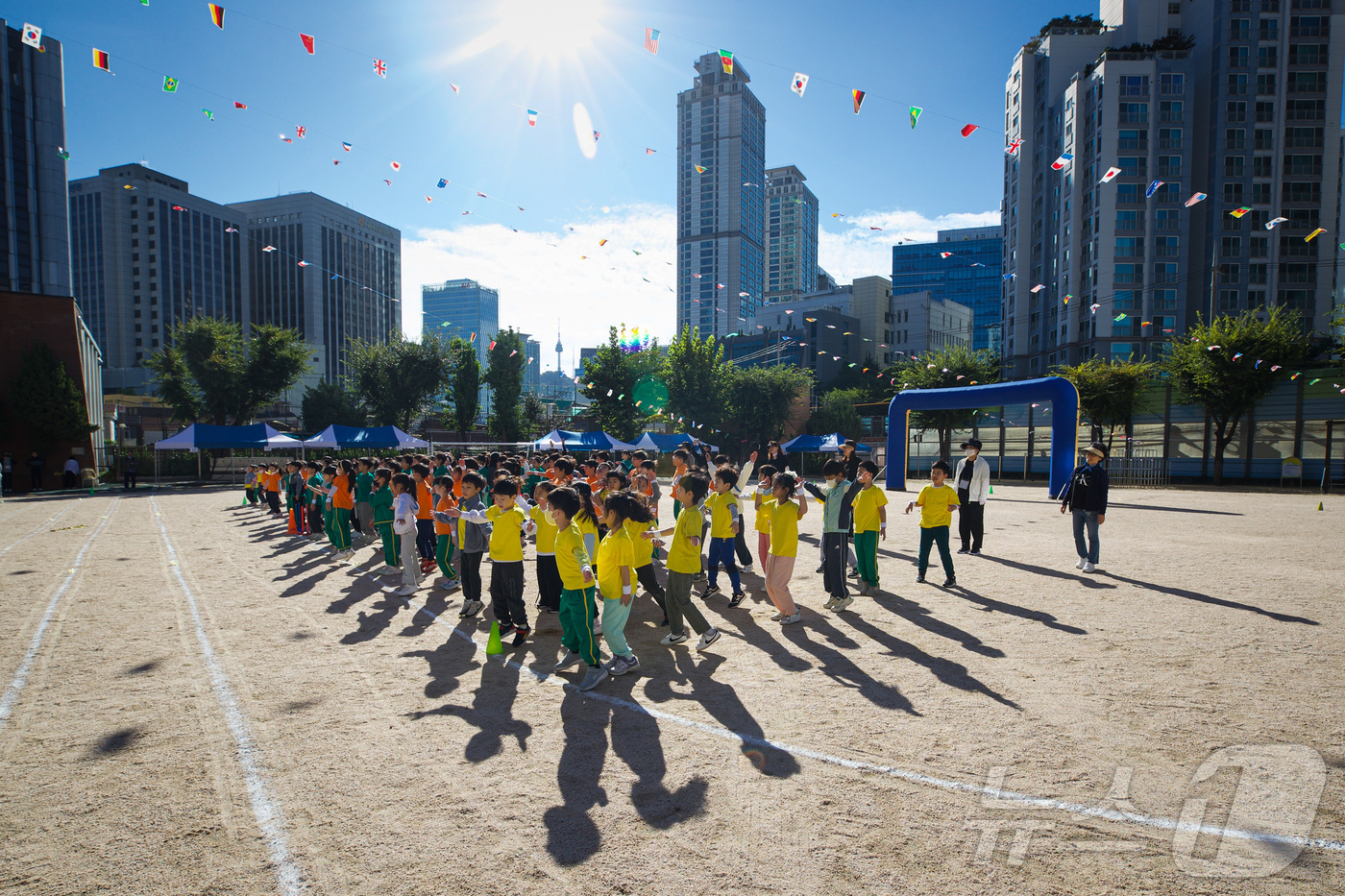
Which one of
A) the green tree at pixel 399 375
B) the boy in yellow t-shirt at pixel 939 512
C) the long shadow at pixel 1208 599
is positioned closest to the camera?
the long shadow at pixel 1208 599

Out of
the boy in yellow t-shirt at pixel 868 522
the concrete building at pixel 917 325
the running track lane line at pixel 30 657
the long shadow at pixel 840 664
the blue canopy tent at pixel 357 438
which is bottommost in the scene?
the running track lane line at pixel 30 657

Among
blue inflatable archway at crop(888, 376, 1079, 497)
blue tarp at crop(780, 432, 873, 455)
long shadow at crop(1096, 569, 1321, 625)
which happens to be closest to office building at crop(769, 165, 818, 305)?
blue tarp at crop(780, 432, 873, 455)

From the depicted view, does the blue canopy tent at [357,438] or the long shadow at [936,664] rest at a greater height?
the blue canopy tent at [357,438]

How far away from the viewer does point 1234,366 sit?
25.6 m

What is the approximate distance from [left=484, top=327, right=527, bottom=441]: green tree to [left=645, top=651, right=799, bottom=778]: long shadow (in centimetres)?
4467

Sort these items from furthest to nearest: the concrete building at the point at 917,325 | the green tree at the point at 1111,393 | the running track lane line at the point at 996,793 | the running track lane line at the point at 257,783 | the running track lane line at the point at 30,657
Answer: the concrete building at the point at 917,325 < the green tree at the point at 1111,393 < the running track lane line at the point at 30,657 < the running track lane line at the point at 996,793 < the running track lane line at the point at 257,783

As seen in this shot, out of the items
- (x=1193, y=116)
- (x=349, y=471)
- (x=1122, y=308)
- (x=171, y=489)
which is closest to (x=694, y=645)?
(x=349, y=471)

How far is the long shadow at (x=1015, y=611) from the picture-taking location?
6.60 m

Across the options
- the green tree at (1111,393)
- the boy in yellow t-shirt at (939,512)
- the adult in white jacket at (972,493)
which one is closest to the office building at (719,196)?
the green tree at (1111,393)

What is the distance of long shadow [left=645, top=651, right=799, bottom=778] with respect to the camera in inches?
152

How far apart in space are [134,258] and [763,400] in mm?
116206

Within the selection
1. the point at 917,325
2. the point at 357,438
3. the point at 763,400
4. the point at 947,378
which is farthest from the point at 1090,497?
the point at 917,325

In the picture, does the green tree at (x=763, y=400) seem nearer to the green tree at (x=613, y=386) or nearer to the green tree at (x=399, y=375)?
the green tree at (x=613, y=386)

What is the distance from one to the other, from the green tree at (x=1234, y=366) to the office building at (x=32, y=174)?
8614 centimetres
